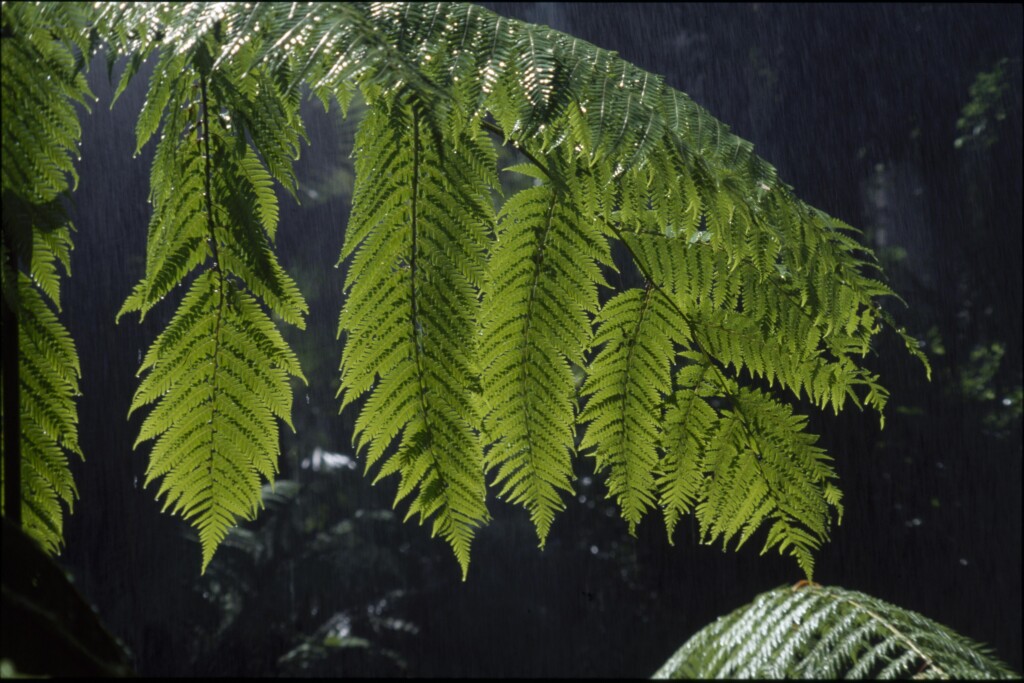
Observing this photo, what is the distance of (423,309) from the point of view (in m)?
0.60

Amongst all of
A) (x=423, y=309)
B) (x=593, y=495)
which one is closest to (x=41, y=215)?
(x=423, y=309)

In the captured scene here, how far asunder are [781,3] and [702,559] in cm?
526

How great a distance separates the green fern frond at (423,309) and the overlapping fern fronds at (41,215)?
0.17m

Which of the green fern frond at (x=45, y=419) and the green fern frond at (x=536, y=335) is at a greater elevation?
the green fern frond at (x=536, y=335)

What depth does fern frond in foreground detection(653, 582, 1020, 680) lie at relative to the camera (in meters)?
0.53

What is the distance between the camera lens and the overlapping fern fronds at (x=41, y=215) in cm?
45

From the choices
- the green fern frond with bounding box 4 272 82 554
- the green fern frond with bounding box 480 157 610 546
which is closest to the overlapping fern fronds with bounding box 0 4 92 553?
the green fern frond with bounding box 4 272 82 554

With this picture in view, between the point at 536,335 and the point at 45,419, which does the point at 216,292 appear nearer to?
the point at 45,419

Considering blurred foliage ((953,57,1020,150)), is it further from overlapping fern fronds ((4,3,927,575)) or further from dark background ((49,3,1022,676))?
overlapping fern fronds ((4,3,927,575))

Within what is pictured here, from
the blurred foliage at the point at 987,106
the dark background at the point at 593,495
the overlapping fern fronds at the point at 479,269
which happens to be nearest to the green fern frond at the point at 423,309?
the overlapping fern fronds at the point at 479,269

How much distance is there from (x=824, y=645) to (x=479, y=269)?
0.32 meters

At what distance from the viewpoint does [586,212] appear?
0.64 m

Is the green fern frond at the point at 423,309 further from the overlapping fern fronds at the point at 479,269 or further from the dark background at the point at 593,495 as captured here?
the dark background at the point at 593,495

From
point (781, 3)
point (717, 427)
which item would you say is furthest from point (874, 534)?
point (717, 427)
